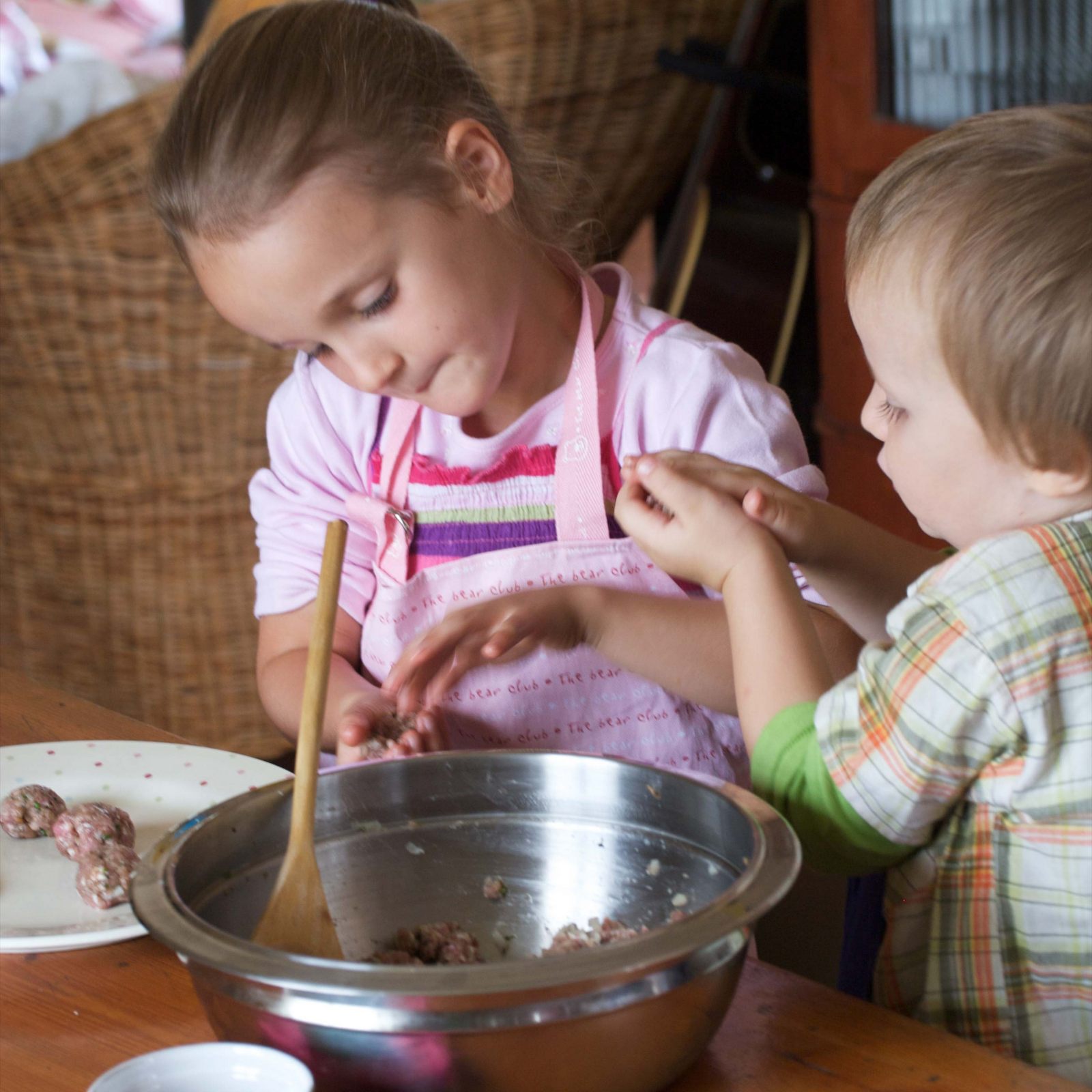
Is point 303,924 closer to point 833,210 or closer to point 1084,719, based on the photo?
point 1084,719

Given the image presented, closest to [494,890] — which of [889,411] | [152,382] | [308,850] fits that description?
[308,850]

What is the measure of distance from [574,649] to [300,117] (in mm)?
449

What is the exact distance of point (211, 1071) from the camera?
0.59 m

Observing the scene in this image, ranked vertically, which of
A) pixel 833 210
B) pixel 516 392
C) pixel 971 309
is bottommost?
pixel 833 210

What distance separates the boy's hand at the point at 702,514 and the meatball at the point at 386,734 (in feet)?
0.72

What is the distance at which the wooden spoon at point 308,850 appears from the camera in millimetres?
725

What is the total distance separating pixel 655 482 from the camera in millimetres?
873

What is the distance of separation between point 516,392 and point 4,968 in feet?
2.05

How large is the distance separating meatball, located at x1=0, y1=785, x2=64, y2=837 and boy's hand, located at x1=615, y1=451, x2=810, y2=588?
0.40 meters

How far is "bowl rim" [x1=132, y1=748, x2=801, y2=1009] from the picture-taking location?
1.84ft

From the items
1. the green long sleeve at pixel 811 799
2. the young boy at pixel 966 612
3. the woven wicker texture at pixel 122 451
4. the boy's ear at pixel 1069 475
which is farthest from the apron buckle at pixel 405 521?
the woven wicker texture at pixel 122 451

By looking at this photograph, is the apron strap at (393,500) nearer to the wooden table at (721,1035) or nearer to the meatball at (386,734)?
the meatball at (386,734)

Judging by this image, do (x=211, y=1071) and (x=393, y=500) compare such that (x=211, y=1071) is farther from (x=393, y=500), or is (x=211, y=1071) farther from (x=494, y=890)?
(x=393, y=500)

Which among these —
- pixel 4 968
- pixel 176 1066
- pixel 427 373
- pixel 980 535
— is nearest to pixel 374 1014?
pixel 176 1066
